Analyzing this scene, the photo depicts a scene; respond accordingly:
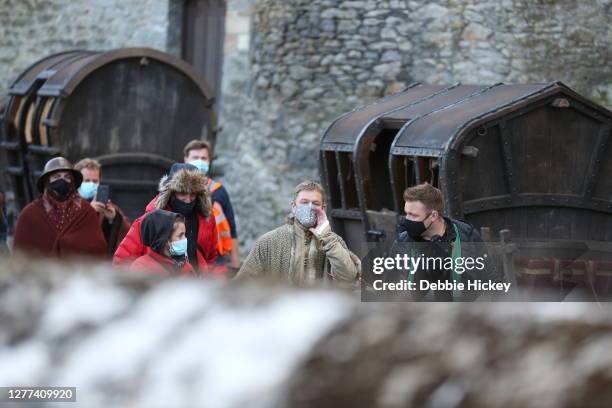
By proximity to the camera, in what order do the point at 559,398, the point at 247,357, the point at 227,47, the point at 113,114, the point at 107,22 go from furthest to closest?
the point at 107,22, the point at 227,47, the point at 113,114, the point at 247,357, the point at 559,398

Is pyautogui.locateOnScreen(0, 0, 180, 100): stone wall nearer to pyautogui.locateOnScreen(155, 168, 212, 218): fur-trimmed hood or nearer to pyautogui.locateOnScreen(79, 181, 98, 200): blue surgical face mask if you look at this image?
pyautogui.locateOnScreen(79, 181, 98, 200): blue surgical face mask

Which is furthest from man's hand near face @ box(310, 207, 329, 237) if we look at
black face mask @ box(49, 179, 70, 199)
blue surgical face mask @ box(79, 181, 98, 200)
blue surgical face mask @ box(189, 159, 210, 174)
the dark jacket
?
blue surgical face mask @ box(79, 181, 98, 200)

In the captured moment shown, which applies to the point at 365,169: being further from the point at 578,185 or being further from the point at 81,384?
the point at 81,384

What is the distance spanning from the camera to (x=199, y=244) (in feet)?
24.4

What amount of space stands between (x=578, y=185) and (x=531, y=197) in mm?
466

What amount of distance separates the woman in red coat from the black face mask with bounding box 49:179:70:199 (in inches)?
80.1

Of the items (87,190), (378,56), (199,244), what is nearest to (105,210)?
(87,190)

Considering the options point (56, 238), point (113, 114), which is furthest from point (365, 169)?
point (113, 114)

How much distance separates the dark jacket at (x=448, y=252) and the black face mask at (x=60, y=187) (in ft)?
9.17

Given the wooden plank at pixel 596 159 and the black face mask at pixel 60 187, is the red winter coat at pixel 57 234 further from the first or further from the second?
the wooden plank at pixel 596 159

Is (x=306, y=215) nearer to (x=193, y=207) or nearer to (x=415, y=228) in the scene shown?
(x=415, y=228)

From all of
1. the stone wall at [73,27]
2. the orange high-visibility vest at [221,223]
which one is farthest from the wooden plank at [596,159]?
the stone wall at [73,27]

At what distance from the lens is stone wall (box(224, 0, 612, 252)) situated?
16.0m

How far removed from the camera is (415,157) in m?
8.91
